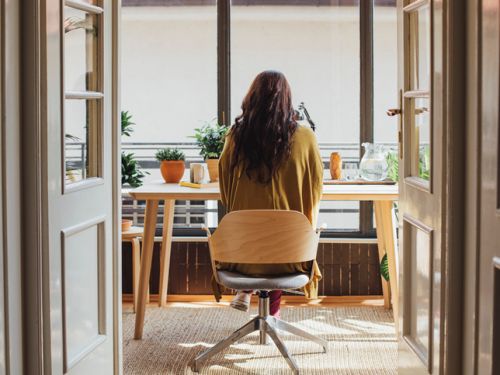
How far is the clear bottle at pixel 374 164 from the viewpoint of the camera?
5.03 meters

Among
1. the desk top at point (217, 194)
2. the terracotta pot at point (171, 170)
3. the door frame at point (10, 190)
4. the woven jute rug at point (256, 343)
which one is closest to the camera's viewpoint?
the door frame at point (10, 190)

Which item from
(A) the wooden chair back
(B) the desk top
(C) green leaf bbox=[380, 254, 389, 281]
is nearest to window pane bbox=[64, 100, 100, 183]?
(A) the wooden chair back

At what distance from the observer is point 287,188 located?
13.0 feet

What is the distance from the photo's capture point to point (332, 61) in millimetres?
5441

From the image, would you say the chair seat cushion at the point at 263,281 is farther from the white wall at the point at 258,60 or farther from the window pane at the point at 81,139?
the white wall at the point at 258,60

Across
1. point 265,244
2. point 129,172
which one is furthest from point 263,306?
point 129,172

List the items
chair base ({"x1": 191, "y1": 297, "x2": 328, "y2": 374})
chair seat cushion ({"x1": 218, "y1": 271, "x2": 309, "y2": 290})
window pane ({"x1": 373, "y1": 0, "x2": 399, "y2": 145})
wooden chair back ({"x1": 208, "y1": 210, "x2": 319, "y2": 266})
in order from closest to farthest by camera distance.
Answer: wooden chair back ({"x1": 208, "y1": 210, "x2": 319, "y2": 266}) < chair seat cushion ({"x1": 218, "y1": 271, "x2": 309, "y2": 290}) < chair base ({"x1": 191, "y1": 297, "x2": 328, "y2": 374}) < window pane ({"x1": 373, "y1": 0, "x2": 399, "y2": 145})

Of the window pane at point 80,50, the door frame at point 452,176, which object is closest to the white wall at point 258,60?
the window pane at point 80,50

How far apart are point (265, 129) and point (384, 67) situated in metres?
1.72

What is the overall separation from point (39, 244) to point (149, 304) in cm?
277

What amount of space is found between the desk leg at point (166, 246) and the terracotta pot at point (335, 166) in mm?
950

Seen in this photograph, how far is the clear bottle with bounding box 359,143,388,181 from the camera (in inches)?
198

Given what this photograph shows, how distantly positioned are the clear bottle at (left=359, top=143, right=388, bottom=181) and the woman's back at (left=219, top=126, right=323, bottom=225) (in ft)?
3.48

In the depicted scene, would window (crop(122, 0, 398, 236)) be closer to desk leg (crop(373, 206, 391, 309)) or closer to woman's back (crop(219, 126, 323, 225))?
desk leg (crop(373, 206, 391, 309))
